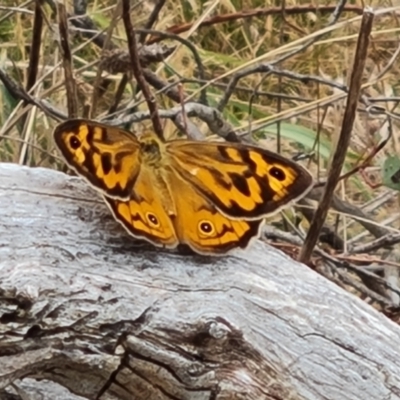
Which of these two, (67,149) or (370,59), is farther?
(370,59)

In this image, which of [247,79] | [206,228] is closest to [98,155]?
[206,228]

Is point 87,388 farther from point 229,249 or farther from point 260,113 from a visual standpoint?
point 260,113

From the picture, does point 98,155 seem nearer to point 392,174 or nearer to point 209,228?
point 209,228

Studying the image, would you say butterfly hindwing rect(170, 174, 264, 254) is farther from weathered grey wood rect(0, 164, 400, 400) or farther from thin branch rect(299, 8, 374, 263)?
thin branch rect(299, 8, 374, 263)

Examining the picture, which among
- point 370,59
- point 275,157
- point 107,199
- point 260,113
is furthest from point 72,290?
point 370,59

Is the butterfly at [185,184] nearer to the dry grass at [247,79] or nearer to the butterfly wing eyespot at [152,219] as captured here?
the butterfly wing eyespot at [152,219]
